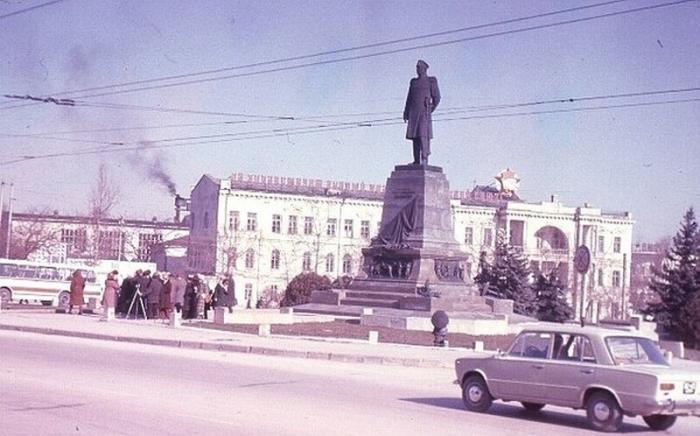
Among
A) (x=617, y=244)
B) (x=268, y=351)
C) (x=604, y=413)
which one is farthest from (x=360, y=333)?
(x=617, y=244)

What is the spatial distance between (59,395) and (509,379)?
6121mm

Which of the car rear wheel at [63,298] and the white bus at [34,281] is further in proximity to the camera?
the white bus at [34,281]

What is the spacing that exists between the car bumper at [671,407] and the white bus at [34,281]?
41775 mm

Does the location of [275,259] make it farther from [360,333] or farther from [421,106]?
[360,333]

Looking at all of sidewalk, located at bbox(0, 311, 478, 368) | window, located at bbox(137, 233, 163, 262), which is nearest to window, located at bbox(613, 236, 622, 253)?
window, located at bbox(137, 233, 163, 262)

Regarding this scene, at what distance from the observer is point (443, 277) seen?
122 feet

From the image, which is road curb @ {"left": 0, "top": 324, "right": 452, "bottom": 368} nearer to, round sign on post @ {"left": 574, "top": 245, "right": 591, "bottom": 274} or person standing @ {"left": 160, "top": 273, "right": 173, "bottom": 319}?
round sign on post @ {"left": 574, "top": 245, "right": 591, "bottom": 274}

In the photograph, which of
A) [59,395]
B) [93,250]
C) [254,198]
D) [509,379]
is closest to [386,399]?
[509,379]

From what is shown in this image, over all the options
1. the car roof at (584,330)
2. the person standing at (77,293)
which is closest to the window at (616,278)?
the person standing at (77,293)

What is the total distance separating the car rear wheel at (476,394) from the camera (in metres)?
15.2

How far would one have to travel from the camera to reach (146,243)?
93750 mm

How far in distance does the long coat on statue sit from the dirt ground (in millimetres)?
8296

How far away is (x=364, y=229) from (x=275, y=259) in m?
8.07

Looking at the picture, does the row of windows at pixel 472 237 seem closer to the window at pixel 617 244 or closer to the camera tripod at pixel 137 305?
the window at pixel 617 244
